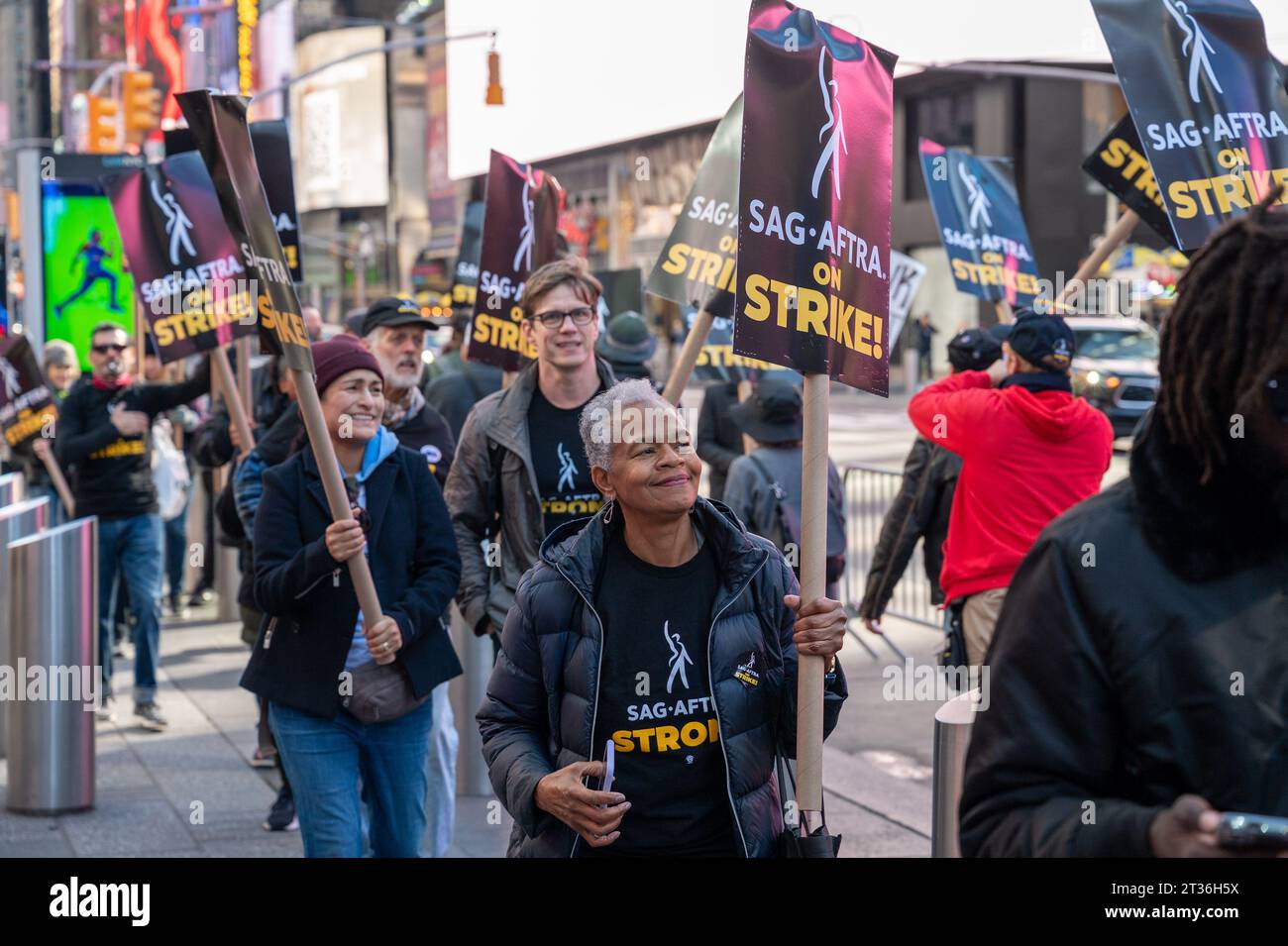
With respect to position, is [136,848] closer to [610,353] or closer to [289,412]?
[289,412]

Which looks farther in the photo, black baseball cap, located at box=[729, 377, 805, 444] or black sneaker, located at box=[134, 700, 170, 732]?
black sneaker, located at box=[134, 700, 170, 732]

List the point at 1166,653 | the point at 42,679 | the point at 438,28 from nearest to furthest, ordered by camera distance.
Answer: the point at 1166,653
the point at 42,679
the point at 438,28

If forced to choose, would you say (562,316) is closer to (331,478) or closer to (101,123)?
(331,478)

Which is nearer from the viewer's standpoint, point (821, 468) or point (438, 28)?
point (821, 468)

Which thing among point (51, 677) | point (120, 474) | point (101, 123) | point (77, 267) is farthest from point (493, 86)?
point (51, 677)

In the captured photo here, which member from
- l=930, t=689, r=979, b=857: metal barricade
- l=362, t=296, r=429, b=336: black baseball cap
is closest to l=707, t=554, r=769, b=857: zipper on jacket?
l=930, t=689, r=979, b=857: metal barricade

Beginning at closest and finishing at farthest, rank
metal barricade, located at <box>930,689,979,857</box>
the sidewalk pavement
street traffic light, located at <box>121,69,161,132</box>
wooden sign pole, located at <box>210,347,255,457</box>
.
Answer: metal barricade, located at <box>930,689,979,857</box>, the sidewalk pavement, wooden sign pole, located at <box>210,347,255,457</box>, street traffic light, located at <box>121,69,161,132</box>

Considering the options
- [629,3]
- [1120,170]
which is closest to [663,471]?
[1120,170]

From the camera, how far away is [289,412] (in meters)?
6.53

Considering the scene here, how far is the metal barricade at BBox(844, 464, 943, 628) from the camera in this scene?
11750 millimetres

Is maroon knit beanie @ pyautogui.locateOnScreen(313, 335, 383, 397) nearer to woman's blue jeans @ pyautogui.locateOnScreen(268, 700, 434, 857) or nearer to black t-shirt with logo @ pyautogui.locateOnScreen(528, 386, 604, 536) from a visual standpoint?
black t-shirt with logo @ pyautogui.locateOnScreen(528, 386, 604, 536)

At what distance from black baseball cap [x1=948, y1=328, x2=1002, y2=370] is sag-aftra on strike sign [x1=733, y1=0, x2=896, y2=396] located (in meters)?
2.76

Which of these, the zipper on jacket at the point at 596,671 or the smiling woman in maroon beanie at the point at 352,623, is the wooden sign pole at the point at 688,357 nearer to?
the smiling woman in maroon beanie at the point at 352,623

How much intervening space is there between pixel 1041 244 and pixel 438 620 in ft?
125
